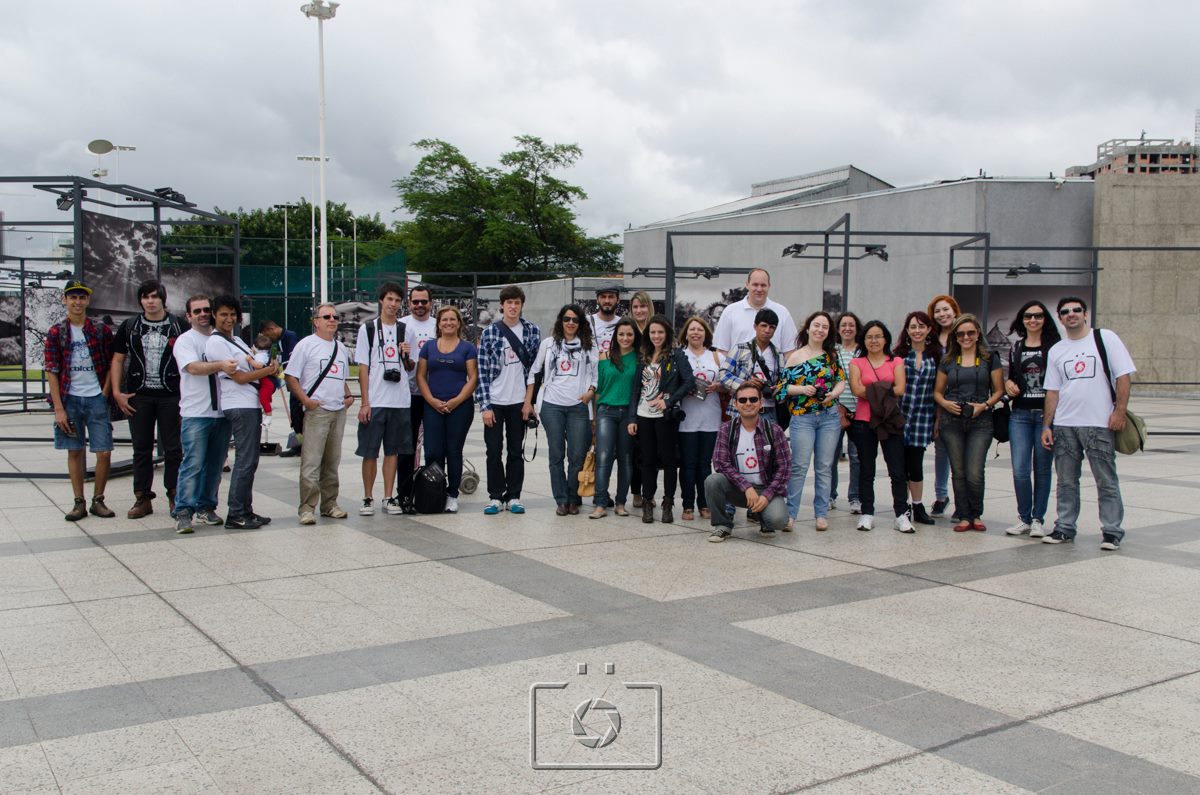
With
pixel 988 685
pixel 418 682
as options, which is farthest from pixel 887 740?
pixel 418 682

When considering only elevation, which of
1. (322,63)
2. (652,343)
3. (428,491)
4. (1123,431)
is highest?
(322,63)

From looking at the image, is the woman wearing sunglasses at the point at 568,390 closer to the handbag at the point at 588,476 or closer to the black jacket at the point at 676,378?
the handbag at the point at 588,476

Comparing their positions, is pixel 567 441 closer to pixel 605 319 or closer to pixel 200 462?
pixel 605 319

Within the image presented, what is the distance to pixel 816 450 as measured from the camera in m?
7.86

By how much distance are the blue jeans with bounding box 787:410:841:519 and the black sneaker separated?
0.75 metres

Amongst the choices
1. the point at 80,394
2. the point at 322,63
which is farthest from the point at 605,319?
the point at 322,63

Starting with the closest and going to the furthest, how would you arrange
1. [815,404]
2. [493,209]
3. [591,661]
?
[591,661], [815,404], [493,209]

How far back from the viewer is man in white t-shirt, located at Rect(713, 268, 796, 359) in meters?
8.13

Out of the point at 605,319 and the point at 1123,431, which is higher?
the point at 605,319

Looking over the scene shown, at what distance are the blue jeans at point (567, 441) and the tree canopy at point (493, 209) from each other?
4879cm

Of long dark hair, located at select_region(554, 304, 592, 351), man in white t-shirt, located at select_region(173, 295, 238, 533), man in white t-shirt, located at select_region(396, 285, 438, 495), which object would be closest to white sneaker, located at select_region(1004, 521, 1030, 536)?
long dark hair, located at select_region(554, 304, 592, 351)

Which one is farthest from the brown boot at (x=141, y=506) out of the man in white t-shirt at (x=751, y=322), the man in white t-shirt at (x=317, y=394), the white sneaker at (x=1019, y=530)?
the white sneaker at (x=1019, y=530)

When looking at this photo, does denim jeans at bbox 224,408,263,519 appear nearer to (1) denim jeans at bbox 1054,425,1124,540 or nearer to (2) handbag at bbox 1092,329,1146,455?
(1) denim jeans at bbox 1054,425,1124,540

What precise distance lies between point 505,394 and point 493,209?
50605 millimetres
